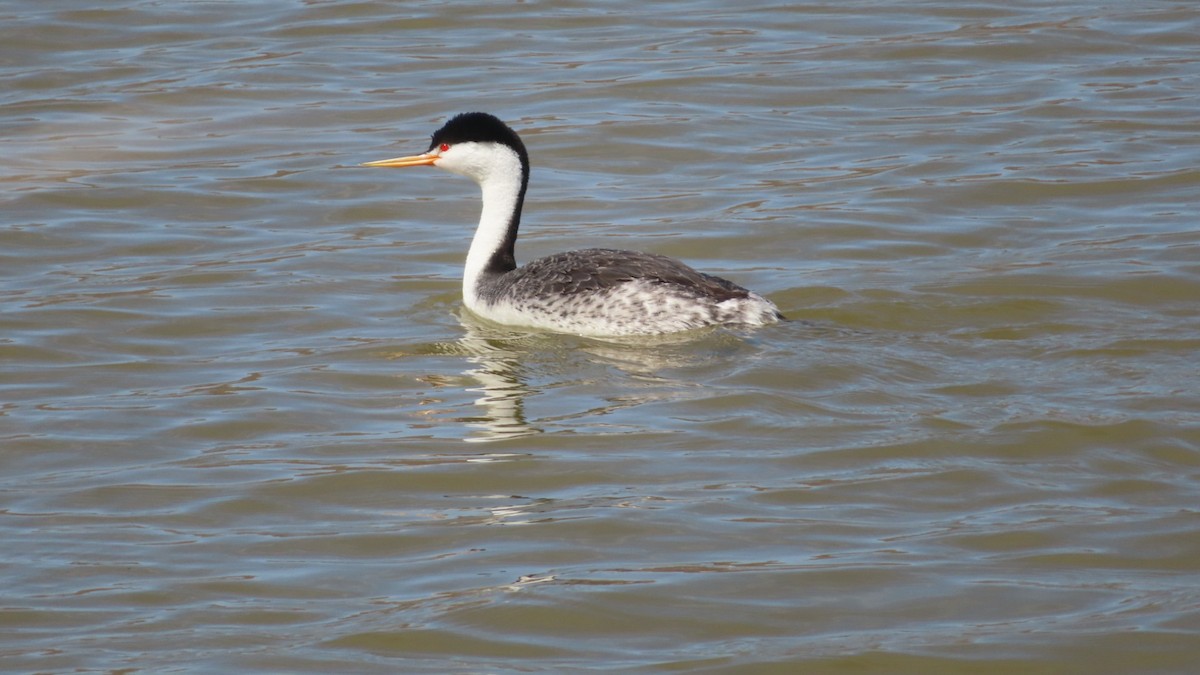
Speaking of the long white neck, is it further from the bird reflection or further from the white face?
the bird reflection

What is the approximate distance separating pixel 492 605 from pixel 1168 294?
520 centimetres

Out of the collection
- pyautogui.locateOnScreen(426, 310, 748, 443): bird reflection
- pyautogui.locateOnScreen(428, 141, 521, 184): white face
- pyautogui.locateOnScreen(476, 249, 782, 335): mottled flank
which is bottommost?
pyautogui.locateOnScreen(426, 310, 748, 443): bird reflection

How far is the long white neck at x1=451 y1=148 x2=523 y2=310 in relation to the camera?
10000 millimetres

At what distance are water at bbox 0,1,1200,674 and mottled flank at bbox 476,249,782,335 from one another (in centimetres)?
15

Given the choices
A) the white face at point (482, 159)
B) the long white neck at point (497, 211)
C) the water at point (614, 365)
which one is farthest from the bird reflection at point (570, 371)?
the white face at point (482, 159)

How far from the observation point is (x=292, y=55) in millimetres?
16078

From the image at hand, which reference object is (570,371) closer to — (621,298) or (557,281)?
(621,298)

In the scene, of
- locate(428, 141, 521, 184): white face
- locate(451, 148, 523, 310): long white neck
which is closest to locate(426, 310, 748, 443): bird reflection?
locate(451, 148, 523, 310): long white neck

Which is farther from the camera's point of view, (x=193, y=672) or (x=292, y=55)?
(x=292, y=55)

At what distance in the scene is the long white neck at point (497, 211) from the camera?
10000mm

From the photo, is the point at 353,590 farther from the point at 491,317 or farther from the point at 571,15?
the point at 571,15

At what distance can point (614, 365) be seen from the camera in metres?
8.64

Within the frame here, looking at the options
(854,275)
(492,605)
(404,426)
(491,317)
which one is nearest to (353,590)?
(492,605)

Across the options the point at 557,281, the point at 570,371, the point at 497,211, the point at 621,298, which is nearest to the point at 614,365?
the point at 570,371
